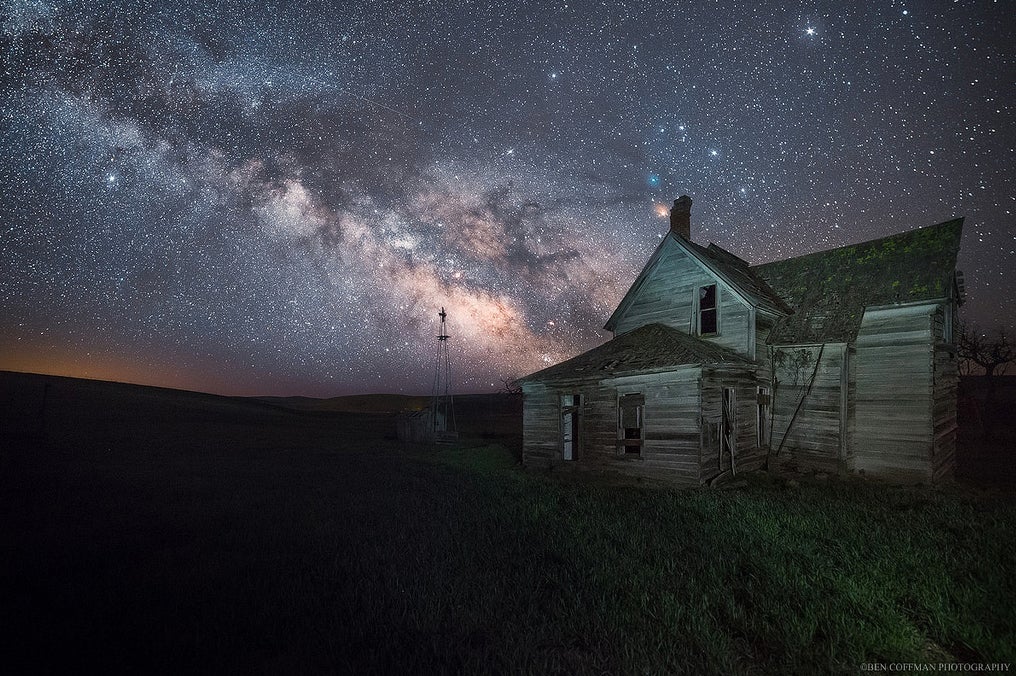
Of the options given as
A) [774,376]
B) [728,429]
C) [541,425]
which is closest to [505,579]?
[541,425]

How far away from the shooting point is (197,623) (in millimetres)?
Answer: 4996

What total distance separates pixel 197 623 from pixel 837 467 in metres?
18.4

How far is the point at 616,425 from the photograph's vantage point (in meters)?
15.2

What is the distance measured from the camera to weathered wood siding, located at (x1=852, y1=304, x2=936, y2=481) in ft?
45.1

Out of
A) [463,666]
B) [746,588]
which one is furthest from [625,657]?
[746,588]

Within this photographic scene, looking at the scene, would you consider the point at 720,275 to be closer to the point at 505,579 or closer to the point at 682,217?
the point at 682,217

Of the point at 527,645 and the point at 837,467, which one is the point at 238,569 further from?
the point at 837,467

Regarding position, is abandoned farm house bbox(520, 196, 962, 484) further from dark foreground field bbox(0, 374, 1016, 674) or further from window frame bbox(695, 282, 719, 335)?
dark foreground field bbox(0, 374, 1016, 674)

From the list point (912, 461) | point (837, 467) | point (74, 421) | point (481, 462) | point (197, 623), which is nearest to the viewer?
point (197, 623)

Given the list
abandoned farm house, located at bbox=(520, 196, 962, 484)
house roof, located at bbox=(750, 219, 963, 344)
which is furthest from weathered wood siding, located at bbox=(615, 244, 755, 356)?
house roof, located at bbox=(750, 219, 963, 344)

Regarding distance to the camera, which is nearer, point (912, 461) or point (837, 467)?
point (912, 461)

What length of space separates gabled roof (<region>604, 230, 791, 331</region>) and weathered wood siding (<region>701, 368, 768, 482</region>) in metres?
3.10

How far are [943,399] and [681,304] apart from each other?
9.80 metres

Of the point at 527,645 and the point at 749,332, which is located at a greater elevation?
the point at 749,332
